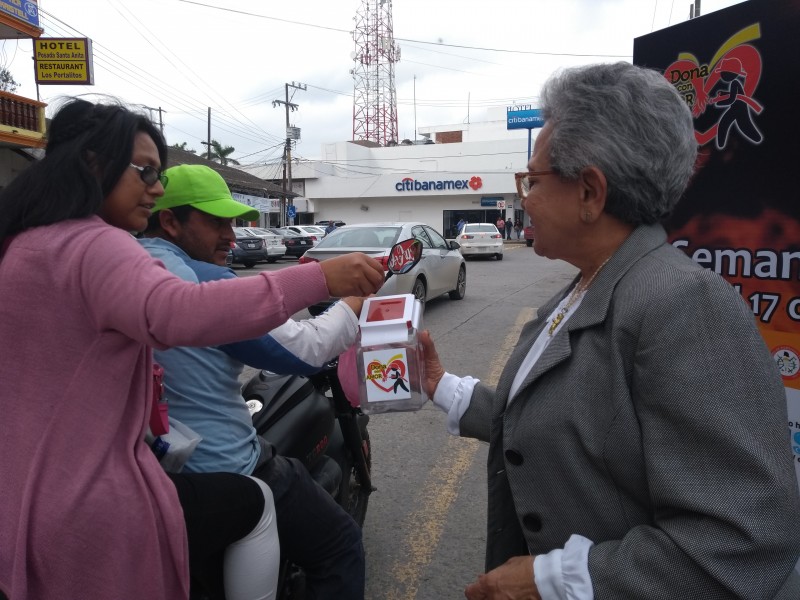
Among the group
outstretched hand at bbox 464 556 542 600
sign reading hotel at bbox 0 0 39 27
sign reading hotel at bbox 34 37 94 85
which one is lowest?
outstretched hand at bbox 464 556 542 600

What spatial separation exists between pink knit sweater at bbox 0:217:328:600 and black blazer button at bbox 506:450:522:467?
1.92ft

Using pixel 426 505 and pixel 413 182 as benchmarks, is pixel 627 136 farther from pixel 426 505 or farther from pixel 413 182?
pixel 413 182

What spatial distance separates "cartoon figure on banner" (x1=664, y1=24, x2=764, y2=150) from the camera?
199 cm

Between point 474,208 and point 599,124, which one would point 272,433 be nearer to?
point 599,124

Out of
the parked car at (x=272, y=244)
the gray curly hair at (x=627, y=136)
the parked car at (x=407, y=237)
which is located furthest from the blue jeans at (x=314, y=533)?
the parked car at (x=272, y=244)

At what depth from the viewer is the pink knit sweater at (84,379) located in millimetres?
1101

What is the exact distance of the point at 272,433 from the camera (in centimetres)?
222

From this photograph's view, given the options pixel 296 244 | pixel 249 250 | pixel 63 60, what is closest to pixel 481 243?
pixel 296 244

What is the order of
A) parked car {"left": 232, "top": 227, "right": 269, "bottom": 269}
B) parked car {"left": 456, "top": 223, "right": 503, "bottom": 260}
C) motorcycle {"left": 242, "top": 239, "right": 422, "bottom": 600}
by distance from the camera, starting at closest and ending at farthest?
motorcycle {"left": 242, "top": 239, "right": 422, "bottom": 600}, parked car {"left": 232, "top": 227, "right": 269, "bottom": 269}, parked car {"left": 456, "top": 223, "right": 503, "bottom": 260}

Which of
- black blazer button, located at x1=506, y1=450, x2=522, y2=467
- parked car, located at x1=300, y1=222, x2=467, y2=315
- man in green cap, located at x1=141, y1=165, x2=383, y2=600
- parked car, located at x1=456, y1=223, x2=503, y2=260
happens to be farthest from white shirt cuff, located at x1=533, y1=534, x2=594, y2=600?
parked car, located at x1=456, y1=223, x2=503, y2=260

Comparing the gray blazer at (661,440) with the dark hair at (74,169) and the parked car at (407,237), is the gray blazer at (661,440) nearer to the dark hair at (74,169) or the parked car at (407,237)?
the dark hair at (74,169)

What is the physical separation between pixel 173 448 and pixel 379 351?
56 centimetres

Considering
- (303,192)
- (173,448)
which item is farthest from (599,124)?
(303,192)

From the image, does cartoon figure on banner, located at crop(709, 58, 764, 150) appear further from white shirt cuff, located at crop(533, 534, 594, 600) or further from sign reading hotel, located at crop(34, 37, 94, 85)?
sign reading hotel, located at crop(34, 37, 94, 85)
